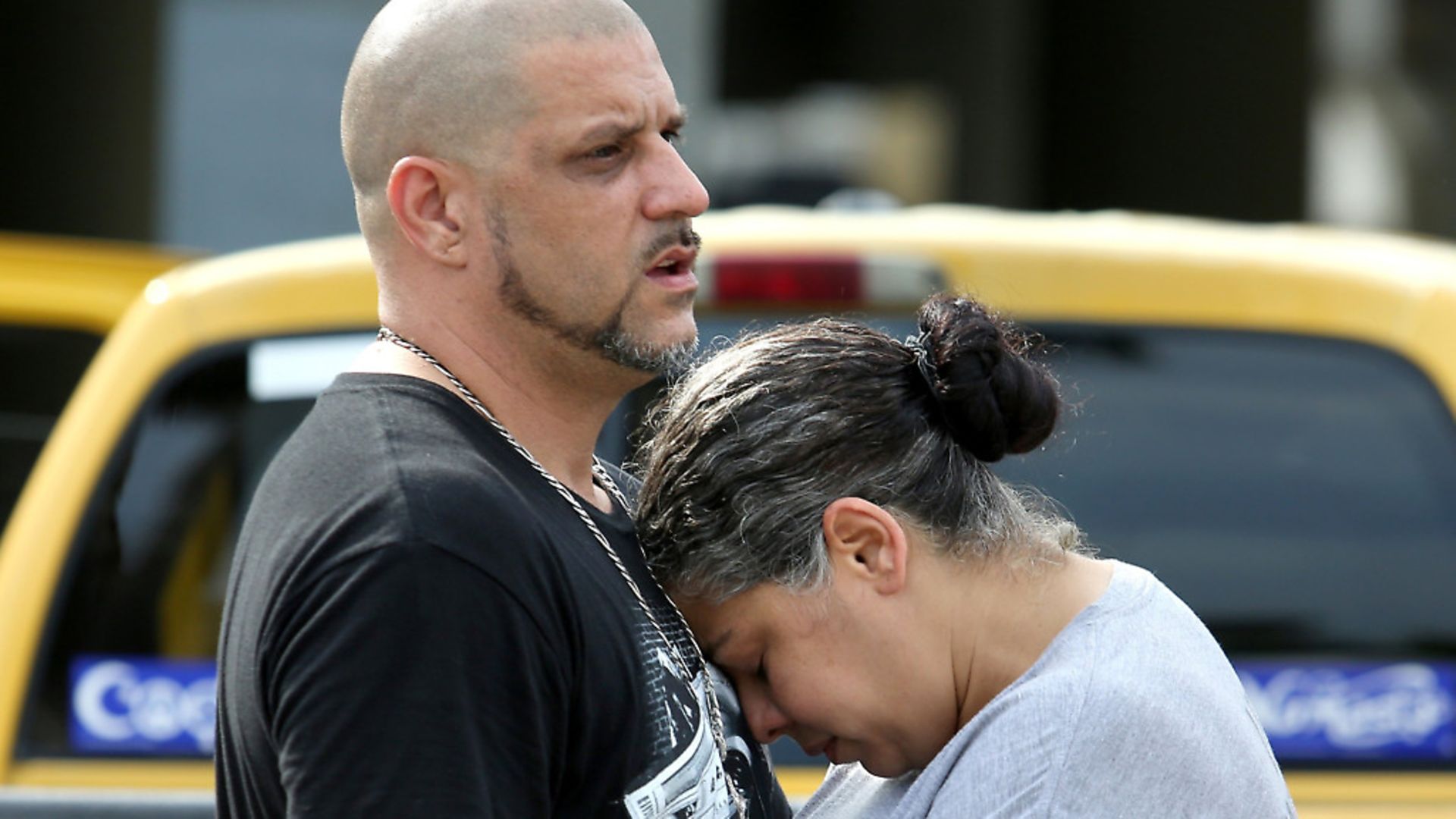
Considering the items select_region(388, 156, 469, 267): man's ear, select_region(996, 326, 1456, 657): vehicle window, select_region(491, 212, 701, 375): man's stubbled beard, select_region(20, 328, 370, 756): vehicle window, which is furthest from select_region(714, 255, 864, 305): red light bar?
select_region(388, 156, 469, 267): man's ear

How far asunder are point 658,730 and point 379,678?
31cm

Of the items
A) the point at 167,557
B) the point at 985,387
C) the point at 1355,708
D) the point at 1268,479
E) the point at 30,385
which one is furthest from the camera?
the point at 30,385

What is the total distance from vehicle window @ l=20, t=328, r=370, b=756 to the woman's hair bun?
1232mm

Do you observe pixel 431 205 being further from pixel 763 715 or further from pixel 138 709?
pixel 138 709

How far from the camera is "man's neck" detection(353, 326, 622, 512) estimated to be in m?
1.85

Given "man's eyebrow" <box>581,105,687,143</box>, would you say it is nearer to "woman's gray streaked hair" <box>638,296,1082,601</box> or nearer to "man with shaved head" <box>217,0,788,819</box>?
"man with shaved head" <box>217,0,788,819</box>

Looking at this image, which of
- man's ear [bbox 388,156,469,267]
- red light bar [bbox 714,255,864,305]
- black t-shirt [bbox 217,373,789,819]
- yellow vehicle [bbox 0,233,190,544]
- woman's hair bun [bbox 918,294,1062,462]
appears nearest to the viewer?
black t-shirt [bbox 217,373,789,819]

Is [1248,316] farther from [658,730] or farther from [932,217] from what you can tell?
[658,730]

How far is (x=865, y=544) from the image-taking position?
1900 millimetres

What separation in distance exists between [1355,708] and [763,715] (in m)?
1.07

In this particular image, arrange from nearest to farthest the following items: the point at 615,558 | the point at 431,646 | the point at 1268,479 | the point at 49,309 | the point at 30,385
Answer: the point at 431,646 → the point at 615,558 → the point at 1268,479 → the point at 49,309 → the point at 30,385

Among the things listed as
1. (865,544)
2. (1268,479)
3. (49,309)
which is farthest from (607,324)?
(49,309)

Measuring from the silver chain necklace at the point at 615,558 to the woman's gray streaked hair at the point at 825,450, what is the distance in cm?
9

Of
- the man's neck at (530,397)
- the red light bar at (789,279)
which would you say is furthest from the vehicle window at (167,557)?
the man's neck at (530,397)
